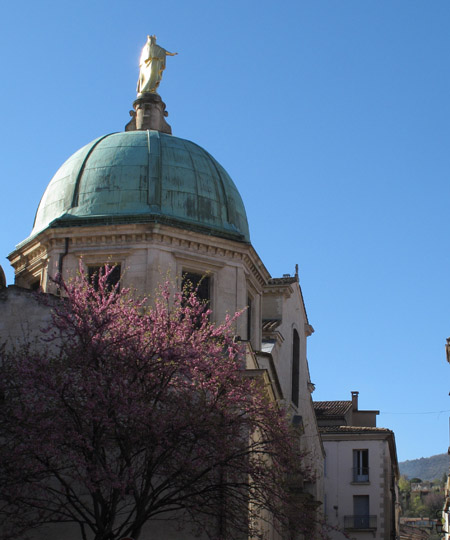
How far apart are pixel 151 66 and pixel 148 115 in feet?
7.20

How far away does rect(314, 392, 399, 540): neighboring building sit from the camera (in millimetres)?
50094

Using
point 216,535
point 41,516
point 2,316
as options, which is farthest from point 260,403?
point 2,316

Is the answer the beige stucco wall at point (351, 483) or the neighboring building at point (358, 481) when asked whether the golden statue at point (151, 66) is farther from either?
the beige stucco wall at point (351, 483)

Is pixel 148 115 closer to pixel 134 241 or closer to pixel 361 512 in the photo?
pixel 134 241

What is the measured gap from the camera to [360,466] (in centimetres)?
5134

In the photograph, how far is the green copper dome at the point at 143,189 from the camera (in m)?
31.6

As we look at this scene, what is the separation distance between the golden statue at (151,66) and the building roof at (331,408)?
2655 centimetres

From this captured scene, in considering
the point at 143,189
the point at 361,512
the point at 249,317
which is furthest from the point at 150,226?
the point at 361,512

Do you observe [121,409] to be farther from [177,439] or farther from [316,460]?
[316,460]

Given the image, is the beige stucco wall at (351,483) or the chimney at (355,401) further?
the chimney at (355,401)

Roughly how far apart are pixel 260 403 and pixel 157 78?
19.5m

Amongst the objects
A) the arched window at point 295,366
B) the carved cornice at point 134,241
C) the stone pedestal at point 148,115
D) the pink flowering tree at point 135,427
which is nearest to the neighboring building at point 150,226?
the carved cornice at point 134,241

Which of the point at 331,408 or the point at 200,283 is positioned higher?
the point at 200,283

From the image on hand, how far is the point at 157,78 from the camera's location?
36750 millimetres
